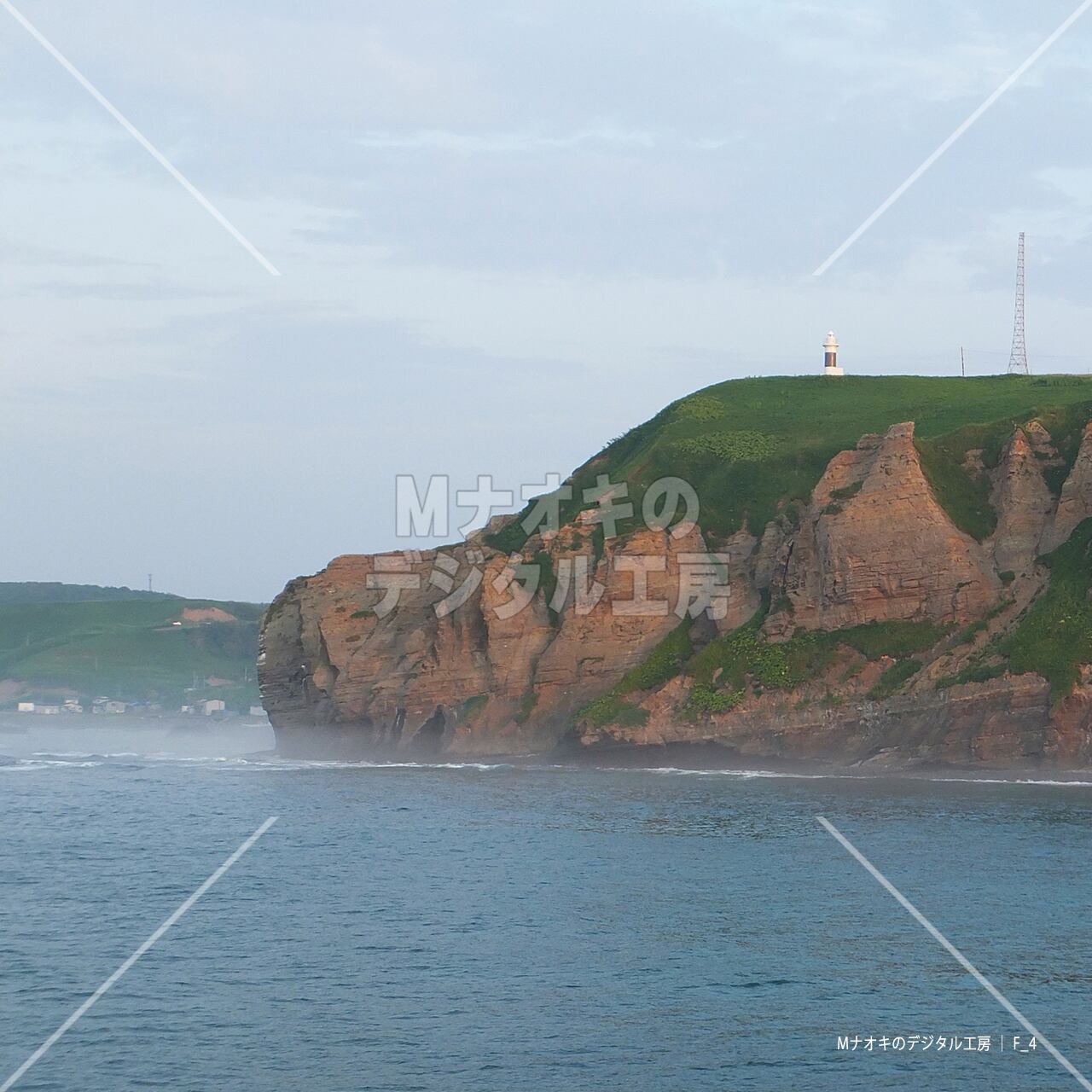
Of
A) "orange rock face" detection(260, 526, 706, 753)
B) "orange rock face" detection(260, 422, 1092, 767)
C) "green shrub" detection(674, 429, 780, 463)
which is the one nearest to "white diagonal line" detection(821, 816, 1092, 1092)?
"orange rock face" detection(260, 422, 1092, 767)

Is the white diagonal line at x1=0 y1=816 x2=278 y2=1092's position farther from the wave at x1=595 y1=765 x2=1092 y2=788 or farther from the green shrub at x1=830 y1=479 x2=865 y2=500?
the green shrub at x1=830 y1=479 x2=865 y2=500

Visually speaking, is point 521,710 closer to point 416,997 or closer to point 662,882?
point 662,882

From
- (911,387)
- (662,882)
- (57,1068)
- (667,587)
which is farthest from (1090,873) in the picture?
(911,387)

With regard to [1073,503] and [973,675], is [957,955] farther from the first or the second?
[1073,503]

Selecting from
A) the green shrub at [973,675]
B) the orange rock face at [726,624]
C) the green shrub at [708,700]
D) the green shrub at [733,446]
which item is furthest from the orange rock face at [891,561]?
the green shrub at [733,446]

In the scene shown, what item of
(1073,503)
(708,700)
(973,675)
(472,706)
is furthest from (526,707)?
(1073,503)
